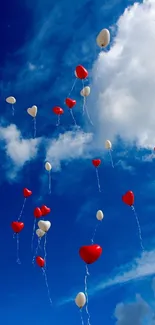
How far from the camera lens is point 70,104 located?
17.5 m

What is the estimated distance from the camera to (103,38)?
1497 cm

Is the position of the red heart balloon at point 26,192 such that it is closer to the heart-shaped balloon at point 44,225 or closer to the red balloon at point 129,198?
the heart-shaped balloon at point 44,225

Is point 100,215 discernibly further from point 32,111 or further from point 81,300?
point 32,111

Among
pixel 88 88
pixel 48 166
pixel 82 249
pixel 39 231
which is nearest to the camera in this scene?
pixel 82 249

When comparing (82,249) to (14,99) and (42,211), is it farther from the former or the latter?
(14,99)

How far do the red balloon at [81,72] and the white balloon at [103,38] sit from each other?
1207 mm

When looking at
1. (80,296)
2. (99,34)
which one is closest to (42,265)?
(80,296)

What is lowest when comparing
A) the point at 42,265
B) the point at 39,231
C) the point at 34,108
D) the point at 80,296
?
the point at 80,296

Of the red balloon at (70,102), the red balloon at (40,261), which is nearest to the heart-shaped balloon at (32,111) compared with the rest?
the red balloon at (70,102)

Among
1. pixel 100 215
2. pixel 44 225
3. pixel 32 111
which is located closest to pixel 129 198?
pixel 100 215

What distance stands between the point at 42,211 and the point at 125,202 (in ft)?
11.6

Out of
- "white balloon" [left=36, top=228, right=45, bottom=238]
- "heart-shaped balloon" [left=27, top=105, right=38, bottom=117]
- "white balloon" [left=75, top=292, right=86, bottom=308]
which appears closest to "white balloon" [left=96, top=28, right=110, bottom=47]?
"heart-shaped balloon" [left=27, top=105, right=38, bottom=117]

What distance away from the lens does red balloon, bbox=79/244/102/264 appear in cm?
1379

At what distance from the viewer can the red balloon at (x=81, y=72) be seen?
1590cm
